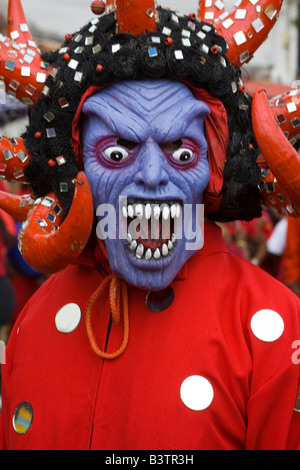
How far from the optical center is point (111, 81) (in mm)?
2246

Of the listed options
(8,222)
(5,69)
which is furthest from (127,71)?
(8,222)

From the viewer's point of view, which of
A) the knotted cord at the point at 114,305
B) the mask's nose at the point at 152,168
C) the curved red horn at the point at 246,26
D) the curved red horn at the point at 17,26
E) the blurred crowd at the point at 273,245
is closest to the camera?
the mask's nose at the point at 152,168

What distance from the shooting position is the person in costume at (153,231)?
211 centimetres

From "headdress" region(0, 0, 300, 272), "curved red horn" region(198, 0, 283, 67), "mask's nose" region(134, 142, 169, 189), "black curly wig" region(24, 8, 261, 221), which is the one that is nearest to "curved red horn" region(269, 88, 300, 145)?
"headdress" region(0, 0, 300, 272)

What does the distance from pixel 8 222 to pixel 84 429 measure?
3036 mm

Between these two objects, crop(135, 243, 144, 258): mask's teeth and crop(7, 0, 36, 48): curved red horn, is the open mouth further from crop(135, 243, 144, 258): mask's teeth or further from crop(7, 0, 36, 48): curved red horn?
crop(7, 0, 36, 48): curved red horn

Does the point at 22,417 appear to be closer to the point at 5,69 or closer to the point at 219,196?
the point at 219,196

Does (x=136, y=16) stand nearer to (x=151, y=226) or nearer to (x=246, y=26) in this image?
(x=246, y=26)

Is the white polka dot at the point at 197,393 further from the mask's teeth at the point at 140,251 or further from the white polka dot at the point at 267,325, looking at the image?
the mask's teeth at the point at 140,251

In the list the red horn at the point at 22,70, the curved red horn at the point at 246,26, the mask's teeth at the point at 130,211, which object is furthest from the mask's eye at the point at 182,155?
the red horn at the point at 22,70

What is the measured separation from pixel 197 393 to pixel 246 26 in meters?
1.17

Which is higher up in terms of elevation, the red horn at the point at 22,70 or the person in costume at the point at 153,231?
the red horn at the point at 22,70

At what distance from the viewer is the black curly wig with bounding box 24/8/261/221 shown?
2.21 metres

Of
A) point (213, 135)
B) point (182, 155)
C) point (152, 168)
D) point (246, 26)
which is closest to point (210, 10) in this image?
point (246, 26)
